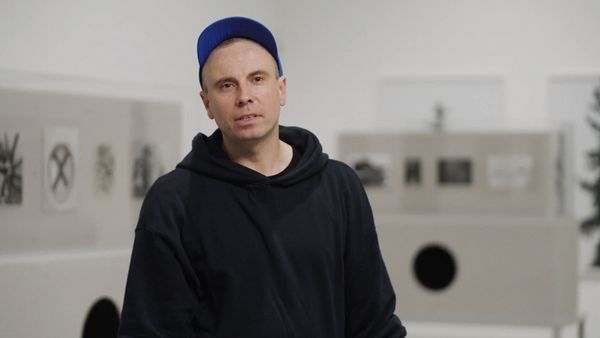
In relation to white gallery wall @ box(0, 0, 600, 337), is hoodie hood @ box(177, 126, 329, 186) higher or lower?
lower

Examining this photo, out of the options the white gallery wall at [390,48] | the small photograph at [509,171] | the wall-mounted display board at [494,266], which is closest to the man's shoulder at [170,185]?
the wall-mounted display board at [494,266]

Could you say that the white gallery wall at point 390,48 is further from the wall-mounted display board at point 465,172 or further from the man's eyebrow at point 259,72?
the man's eyebrow at point 259,72

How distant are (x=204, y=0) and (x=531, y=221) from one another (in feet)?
5.29

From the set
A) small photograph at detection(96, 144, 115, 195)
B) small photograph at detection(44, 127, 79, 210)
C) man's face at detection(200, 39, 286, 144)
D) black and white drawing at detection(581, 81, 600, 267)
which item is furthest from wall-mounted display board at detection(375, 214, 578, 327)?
man's face at detection(200, 39, 286, 144)

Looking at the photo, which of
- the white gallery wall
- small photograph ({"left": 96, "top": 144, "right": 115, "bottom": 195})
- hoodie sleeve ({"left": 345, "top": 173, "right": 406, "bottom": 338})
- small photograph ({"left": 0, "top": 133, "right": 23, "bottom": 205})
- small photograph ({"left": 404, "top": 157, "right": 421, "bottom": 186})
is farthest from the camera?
the white gallery wall

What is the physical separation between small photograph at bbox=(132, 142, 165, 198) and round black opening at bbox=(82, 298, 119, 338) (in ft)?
0.85

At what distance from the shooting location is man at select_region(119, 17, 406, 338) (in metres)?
1.10

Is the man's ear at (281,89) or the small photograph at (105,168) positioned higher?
the man's ear at (281,89)

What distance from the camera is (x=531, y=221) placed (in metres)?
2.97

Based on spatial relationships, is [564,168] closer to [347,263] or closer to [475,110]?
[475,110]

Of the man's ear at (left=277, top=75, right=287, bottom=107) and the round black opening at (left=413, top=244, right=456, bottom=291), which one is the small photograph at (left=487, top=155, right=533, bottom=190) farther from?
the man's ear at (left=277, top=75, right=287, bottom=107)

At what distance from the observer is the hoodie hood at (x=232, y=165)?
1.14 metres

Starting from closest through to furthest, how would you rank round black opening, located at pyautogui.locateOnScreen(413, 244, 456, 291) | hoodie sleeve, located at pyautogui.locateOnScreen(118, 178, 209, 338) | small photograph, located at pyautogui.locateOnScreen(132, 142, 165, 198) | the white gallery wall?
hoodie sleeve, located at pyautogui.locateOnScreen(118, 178, 209, 338)
small photograph, located at pyautogui.locateOnScreen(132, 142, 165, 198)
round black opening, located at pyautogui.locateOnScreen(413, 244, 456, 291)
the white gallery wall

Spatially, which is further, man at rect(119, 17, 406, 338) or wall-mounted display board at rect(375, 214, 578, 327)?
wall-mounted display board at rect(375, 214, 578, 327)
